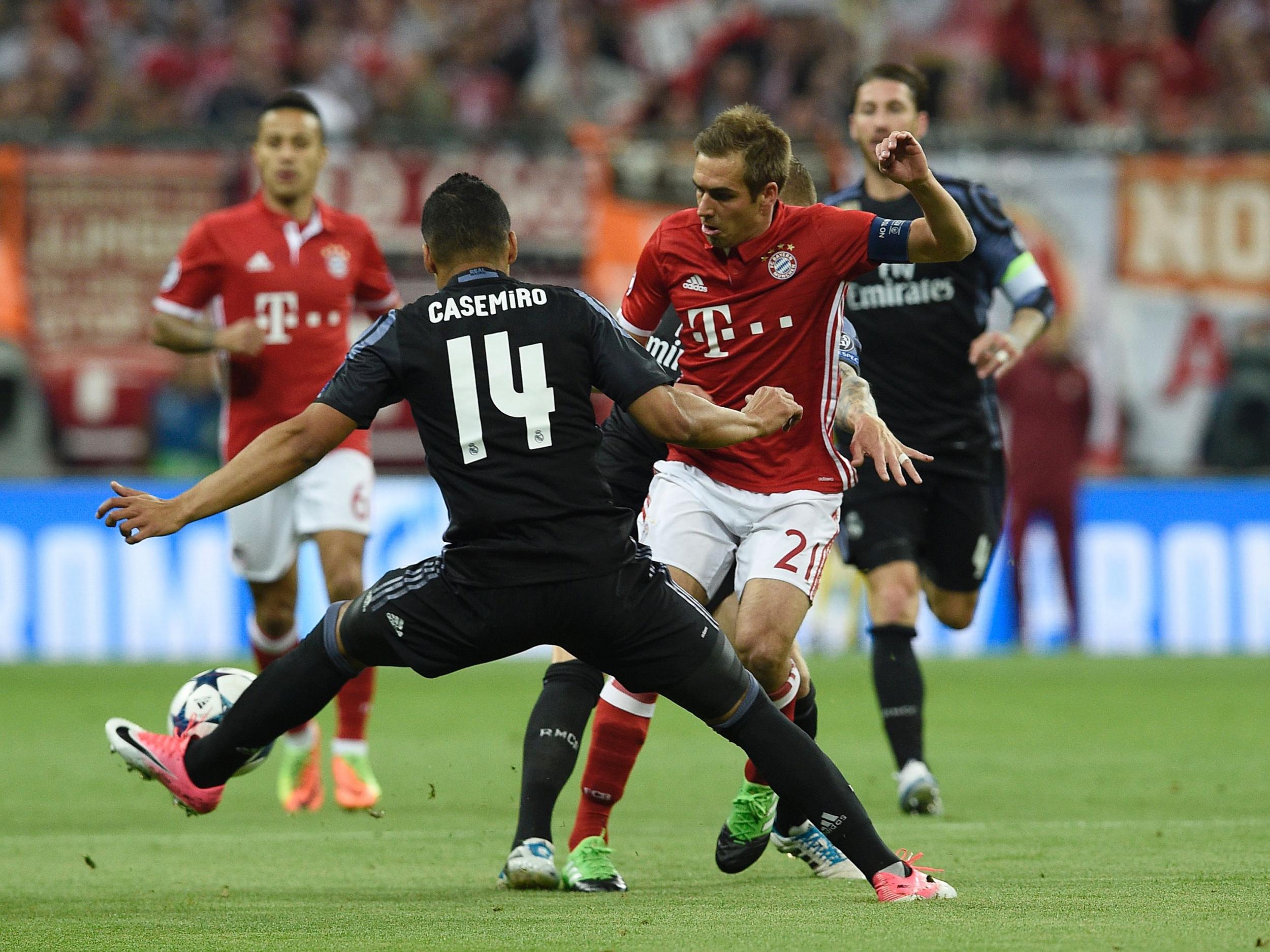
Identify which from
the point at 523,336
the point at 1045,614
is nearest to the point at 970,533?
the point at 523,336

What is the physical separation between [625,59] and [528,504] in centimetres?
1295

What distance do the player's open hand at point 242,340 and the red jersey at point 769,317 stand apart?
8.03 feet

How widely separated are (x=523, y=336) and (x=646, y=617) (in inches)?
31.4

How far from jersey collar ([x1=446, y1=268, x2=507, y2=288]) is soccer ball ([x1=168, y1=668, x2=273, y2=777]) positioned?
4.11ft

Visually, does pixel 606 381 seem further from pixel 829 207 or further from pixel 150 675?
pixel 150 675

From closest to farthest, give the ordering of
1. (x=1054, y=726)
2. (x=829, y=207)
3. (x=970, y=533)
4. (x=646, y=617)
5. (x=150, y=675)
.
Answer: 1. (x=646, y=617)
2. (x=829, y=207)
3. (x=970, y=533)
4. (x=1054, y=726)
5. (x=150, y=675)

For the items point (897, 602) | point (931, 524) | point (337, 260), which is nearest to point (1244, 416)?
point (931, 524)

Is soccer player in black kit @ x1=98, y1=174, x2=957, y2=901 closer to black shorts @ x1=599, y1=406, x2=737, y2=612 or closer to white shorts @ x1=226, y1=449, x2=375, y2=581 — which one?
black shorts @ x1=599, y1=406, x2=737, y2=612

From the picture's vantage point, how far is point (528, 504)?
4.99m

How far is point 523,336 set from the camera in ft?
16.4

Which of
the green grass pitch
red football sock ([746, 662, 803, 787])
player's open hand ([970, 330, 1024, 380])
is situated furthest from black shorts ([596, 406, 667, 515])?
player's open hand ([970, 330, 1024, 380])

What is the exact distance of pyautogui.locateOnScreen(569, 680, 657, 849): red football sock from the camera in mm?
5859

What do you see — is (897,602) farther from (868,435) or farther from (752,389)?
(868,435)

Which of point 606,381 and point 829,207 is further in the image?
point 829,207
